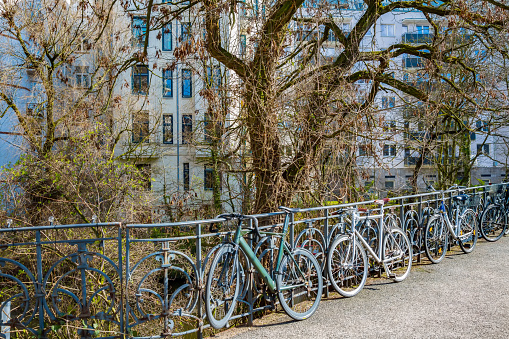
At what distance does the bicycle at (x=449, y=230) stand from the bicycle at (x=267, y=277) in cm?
320

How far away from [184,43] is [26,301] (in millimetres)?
4339

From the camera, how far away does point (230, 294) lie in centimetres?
530

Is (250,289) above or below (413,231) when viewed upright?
below

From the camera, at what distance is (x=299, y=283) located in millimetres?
5906

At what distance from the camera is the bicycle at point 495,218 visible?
10766 mm

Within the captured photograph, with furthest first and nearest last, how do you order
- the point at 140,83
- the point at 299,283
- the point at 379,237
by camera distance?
the point at 140,83 → the point at 379,237 → the point at 299,283

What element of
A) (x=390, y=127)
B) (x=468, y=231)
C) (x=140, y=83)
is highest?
(x=140, y=83)

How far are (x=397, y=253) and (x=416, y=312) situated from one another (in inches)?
61.6

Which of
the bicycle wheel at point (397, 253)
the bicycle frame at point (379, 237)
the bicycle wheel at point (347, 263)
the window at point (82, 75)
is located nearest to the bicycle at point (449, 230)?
the bicycle wheel at point (397, 253)

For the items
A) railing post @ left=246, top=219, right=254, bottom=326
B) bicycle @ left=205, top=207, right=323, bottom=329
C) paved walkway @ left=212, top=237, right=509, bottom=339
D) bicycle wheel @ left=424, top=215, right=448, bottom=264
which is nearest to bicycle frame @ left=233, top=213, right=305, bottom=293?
bicycle @ left=205, top=207, right=323, bottom=329

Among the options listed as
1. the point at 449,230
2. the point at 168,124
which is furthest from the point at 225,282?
the point at 168,124

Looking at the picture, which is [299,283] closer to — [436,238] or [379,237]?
[379,237]

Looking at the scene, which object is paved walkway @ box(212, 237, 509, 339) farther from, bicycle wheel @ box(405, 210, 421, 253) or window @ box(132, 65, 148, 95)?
window @ box(132, 65, 148, 95)

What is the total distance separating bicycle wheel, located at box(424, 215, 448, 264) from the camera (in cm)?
849
